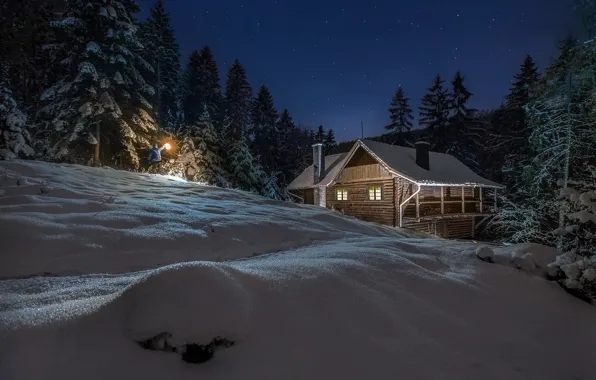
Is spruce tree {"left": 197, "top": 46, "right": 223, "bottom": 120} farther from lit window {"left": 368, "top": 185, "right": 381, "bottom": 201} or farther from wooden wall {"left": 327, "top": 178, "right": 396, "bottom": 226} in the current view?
lit window {"left": 368, "top": 185, "right": 381, "bottom": 201}

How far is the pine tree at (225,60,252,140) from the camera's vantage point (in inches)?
1790

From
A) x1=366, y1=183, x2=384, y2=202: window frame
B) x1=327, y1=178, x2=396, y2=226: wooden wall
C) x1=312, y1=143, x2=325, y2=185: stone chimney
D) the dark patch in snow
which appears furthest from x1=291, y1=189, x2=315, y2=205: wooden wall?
the dark patch in snow

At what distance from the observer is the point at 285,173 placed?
40.6 m

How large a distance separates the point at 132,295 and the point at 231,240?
10.5ft

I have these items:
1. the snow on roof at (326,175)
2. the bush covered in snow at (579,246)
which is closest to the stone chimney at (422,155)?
the snow on roof at (326,175)

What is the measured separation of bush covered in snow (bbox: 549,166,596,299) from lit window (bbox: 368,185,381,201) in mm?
16458

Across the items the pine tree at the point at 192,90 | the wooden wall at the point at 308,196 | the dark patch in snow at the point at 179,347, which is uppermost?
the pine tree at the point at 192,90

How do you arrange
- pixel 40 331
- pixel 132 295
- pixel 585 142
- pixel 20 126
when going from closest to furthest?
pixel 40 331, pixel 132 295, pixel 585 142, pixel 20 126

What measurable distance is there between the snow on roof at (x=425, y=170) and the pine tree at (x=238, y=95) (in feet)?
89.7

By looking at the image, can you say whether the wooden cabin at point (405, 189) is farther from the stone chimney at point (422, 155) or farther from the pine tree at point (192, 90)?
the pine tree at point (192, 90)

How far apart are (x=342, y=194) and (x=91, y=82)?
59.6 feet

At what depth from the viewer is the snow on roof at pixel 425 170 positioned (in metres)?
19.7

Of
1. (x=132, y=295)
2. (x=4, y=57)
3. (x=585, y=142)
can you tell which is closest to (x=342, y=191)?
(x=585, y=142)

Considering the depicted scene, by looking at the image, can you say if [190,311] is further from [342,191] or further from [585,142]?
[342,191]
